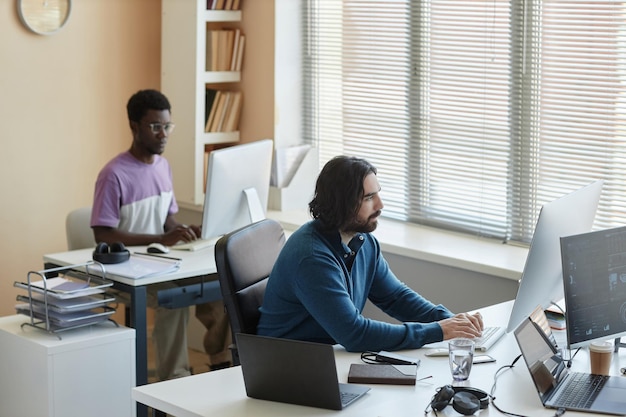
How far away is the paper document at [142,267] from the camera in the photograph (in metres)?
3.59

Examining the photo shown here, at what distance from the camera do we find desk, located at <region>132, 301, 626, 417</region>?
229 cm

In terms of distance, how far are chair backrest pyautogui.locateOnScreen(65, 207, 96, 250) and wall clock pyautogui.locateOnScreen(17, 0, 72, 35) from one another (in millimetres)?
1031

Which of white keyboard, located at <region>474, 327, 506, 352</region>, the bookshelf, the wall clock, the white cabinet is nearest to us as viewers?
white keyboard, located at <region>474, 327, 506, 352</region>

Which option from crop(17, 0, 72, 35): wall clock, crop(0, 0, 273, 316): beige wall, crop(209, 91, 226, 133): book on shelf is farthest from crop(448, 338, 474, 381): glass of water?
crop(17, 0, 72, 35): wall clock

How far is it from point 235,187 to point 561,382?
176cm

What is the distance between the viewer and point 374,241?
3.06 meters

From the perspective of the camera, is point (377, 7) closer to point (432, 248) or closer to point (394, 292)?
point (432, 248)

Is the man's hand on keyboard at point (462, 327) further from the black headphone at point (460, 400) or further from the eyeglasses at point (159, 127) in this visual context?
the eyeglasses at point (159, 127)

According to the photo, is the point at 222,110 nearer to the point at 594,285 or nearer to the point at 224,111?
the point at 224,111

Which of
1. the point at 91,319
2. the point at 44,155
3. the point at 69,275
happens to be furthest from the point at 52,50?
the point at 91,319

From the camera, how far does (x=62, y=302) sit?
11.3 ft

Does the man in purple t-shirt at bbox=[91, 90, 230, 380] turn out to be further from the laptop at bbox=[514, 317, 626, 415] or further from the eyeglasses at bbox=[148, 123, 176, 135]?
the laptop at bbox=[514, 317, 626, 415]

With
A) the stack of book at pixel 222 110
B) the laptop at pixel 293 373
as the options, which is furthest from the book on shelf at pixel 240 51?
the laptop at pixel 293 373

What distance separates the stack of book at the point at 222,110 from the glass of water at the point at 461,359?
281cm
